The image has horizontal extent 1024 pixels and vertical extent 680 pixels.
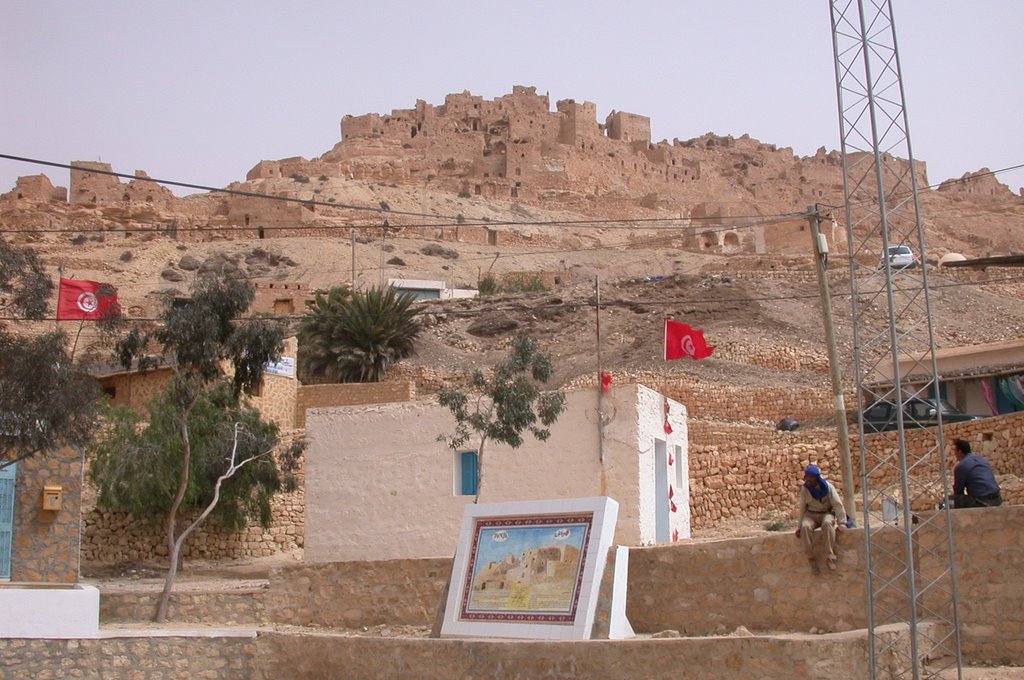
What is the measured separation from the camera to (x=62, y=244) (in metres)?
59.4

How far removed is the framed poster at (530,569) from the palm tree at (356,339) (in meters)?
19.4

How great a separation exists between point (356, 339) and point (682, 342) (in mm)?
10394

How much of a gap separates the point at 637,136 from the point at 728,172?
7885 mm

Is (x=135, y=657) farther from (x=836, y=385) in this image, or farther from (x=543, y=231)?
(x=543, y=231)

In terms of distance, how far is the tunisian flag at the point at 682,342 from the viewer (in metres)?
26.6

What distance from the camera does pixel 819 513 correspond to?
13.0 m

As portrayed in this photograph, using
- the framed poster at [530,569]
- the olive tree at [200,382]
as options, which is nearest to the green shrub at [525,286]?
the olive tree at [200,382]

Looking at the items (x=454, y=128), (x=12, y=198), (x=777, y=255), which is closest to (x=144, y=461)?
(x=777, y=255)

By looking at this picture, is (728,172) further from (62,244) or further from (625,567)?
(625,567)

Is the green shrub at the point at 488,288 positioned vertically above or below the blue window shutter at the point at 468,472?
above

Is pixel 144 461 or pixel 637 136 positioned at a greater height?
pixel 637 136

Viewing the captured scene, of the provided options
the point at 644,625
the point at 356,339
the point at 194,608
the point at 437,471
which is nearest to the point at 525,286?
the point at 356,339

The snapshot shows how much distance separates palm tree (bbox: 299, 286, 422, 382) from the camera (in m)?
33.4

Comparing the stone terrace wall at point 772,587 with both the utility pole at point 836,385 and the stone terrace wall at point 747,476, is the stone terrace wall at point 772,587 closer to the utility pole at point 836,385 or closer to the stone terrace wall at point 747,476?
the utility pole at point 836,385
